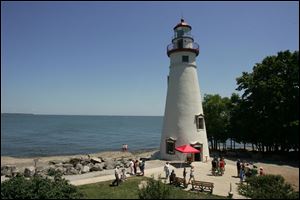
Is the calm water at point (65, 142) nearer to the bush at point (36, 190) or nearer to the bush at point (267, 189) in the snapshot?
the bush at point (36, 190)

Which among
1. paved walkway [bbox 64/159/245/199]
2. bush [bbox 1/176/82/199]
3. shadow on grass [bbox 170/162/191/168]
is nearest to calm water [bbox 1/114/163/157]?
paved walkway [bbox 64/159/245/199]

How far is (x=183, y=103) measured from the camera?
26734mm

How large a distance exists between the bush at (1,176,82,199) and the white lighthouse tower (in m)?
13.3

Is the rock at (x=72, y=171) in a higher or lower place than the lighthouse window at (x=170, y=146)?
lower

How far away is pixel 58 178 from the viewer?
16.7m

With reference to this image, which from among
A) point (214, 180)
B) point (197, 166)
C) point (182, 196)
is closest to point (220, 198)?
point (182, 196)

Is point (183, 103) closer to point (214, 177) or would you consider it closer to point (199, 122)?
point (199, 122)

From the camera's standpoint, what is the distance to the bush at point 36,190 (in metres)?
13.9

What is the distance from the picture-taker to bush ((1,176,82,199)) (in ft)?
45.7

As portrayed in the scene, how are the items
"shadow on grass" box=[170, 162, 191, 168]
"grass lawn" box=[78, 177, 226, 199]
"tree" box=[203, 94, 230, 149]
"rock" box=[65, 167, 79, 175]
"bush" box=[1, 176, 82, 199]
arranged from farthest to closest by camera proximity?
"tree" box=[203, 94, 230, 149]
"shadow on grass" box=[170, 162, 191, 168]
"rock" box=[65, 167, 79, 175]
"grass lawn" box=[78, 177, 226, 199]
"bush" box=[1, 176, 82, 199]

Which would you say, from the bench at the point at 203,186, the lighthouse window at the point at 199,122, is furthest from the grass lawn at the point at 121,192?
the lighthouse window at the point at 199,122

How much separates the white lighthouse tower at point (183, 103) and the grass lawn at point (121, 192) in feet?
28.6

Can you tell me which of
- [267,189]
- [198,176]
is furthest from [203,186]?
[198,176]

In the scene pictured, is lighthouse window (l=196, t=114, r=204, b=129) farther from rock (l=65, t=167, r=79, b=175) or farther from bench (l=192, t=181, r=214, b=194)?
rock (l=65, t=167, r=79, b=175)
